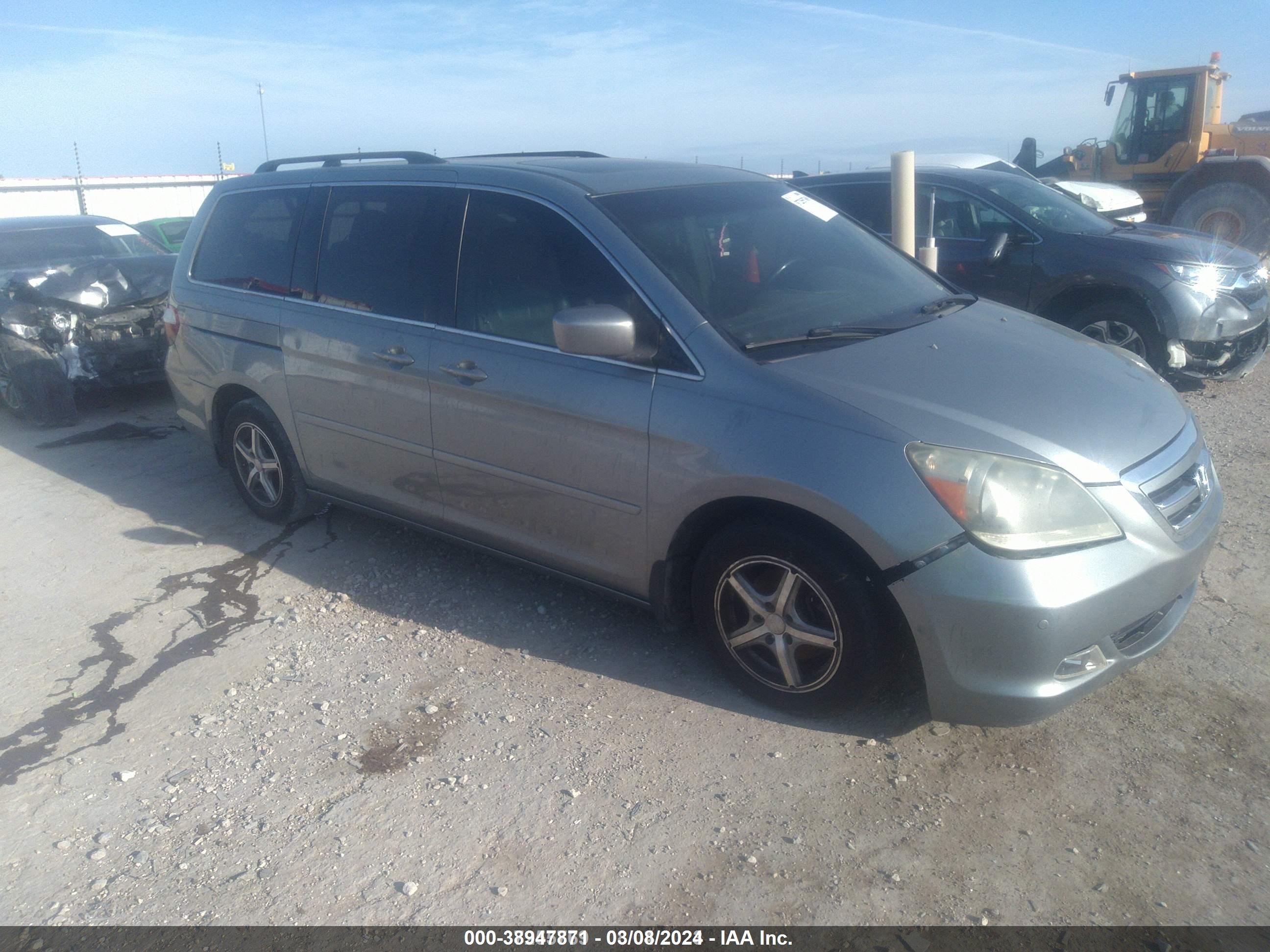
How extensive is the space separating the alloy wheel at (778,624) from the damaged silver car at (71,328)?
19.0ft

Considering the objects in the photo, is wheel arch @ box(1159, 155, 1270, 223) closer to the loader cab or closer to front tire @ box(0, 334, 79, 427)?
the loader cab

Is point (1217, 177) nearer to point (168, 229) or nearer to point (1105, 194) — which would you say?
point (1105, 194)

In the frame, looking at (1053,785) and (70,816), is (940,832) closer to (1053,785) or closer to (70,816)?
(1053,785)

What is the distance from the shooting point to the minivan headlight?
9.14 feet

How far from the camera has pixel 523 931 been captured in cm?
A: 253

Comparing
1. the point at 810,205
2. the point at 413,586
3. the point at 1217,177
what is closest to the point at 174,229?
the point at 413,586

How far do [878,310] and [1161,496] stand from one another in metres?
1.30

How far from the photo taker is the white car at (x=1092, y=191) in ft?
34.3

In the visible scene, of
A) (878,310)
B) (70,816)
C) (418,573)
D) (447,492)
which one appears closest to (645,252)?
(878,310)

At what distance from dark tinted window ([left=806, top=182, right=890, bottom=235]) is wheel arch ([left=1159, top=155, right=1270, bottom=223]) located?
817cm

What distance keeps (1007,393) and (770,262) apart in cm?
115

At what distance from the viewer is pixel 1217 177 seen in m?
13.6

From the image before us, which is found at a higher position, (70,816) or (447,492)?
(447,492)

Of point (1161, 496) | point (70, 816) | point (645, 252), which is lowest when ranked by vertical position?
point (70, 816)
